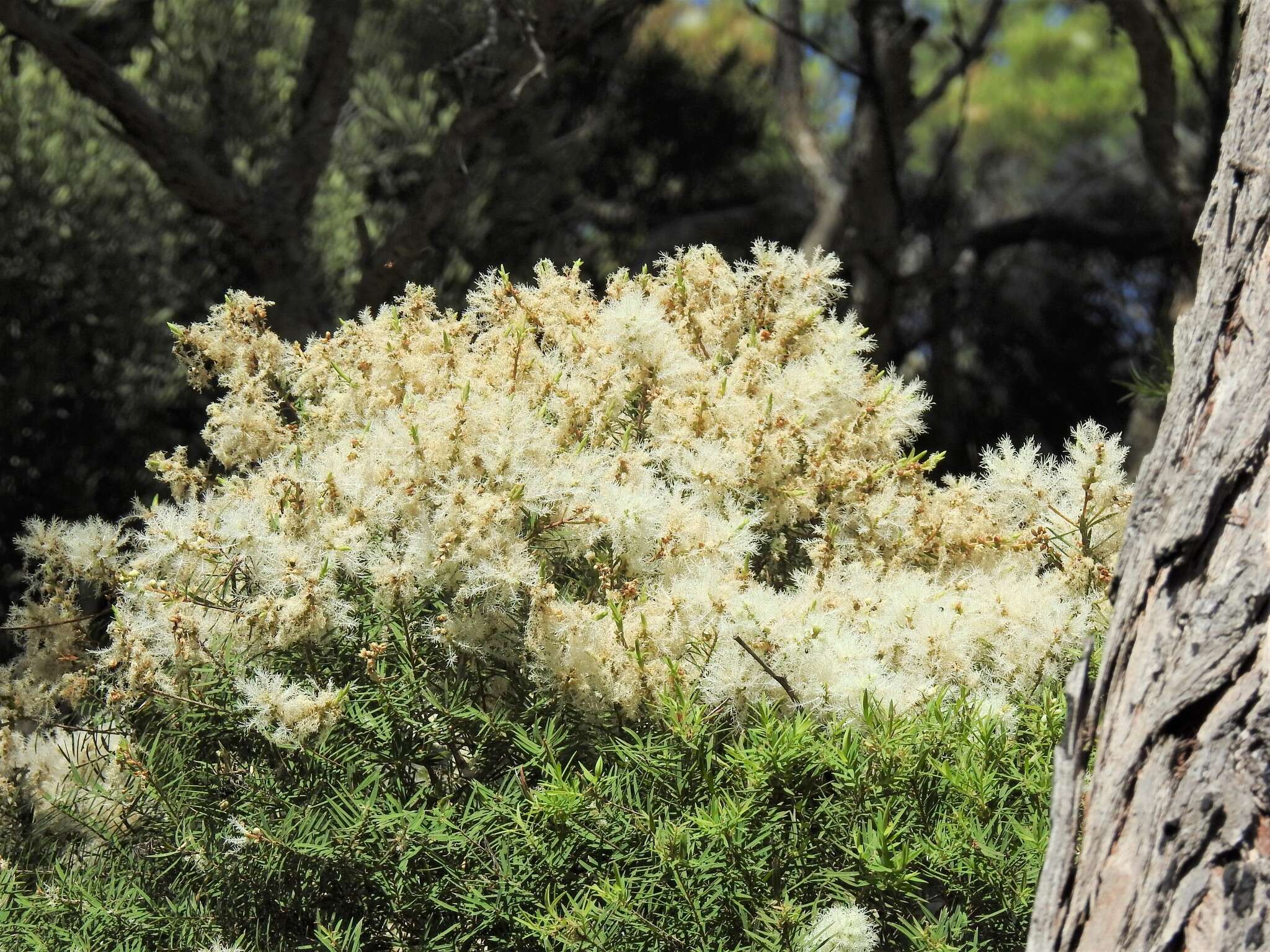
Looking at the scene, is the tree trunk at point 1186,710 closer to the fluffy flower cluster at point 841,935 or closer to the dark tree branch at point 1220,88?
the fluffy flower cluster at point 841,935

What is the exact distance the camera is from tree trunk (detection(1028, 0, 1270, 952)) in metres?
1.24

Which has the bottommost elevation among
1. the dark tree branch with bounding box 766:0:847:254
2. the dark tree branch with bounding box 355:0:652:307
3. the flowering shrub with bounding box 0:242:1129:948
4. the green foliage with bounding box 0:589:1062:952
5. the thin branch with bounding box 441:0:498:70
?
the green foliage with bounding box 0:589:1062:952

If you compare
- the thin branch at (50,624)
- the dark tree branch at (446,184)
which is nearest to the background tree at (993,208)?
the dark tree branch at (446,184)

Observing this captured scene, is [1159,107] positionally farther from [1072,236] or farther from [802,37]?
[1072,236]

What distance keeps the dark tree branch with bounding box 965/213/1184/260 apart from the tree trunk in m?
7.24

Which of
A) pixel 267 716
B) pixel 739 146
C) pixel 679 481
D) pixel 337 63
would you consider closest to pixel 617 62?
pixel 739 146

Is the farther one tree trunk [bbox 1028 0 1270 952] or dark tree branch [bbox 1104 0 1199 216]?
dark tree branch [bbox 1104 0 1199 216]

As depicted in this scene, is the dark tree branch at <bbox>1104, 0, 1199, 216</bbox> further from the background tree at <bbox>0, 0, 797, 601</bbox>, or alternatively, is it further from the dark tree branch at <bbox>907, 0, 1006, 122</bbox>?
the background tree at <bbox>0, 0, 797, 601</bbox>

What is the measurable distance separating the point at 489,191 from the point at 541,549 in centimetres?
553

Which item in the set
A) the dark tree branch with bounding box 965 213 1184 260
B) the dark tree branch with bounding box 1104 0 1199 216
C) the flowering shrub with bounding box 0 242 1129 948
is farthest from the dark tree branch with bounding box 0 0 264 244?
the dark tree branch with bounding box 965 213 1184 260

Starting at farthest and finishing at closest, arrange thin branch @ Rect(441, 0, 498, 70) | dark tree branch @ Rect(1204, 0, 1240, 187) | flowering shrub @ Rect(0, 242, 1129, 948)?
dark tree branch @ Rect(1204, 0, 1240, 187), thin branch @ Rect(441, 0, 498, 70), flowering shrub @ Rect(0, 242, 1129, 948)

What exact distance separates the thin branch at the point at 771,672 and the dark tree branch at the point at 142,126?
3.66m

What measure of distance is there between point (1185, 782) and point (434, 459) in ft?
3.27

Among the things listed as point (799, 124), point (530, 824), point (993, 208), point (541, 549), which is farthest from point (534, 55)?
point (993, 208)
